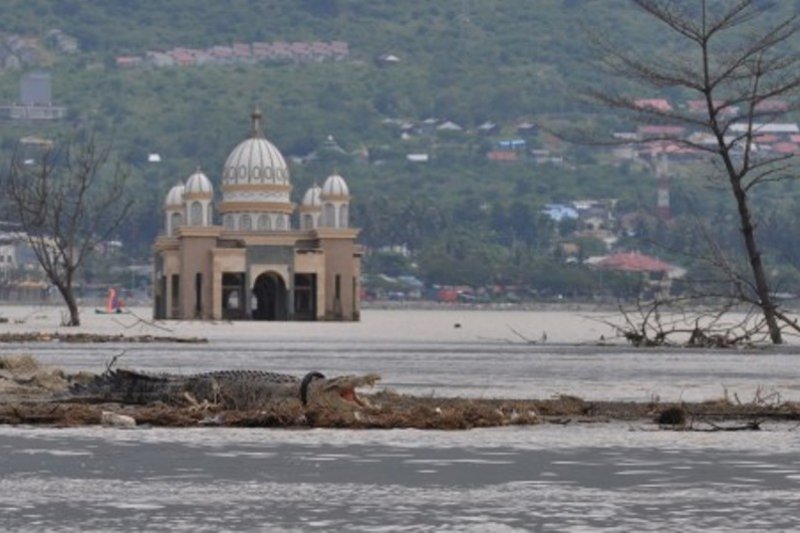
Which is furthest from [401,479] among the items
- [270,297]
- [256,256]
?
[270,297]

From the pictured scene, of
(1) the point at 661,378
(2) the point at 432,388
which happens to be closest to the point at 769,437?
(2) the point at 432,388

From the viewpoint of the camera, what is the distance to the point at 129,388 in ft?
90.8

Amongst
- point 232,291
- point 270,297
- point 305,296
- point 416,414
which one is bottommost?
point 416,414

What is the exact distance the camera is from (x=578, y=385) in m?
35.6

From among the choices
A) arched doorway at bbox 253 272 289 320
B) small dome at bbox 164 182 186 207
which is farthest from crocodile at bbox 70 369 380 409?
small dome at bbox 164 182 186 207

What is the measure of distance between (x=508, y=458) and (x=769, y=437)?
131 inches

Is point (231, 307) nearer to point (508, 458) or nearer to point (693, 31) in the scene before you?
point (693, 31)

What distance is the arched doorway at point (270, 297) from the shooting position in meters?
123

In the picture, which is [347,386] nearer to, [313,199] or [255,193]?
[255,193]

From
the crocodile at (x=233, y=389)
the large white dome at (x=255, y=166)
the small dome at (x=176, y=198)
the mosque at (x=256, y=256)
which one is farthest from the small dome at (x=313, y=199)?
the crocodile at (x=233, y=389)

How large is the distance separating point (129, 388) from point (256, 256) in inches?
3677

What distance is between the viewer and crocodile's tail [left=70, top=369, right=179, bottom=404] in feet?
89.4

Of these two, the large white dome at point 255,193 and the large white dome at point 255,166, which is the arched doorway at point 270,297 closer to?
the large white dome at point 255,193

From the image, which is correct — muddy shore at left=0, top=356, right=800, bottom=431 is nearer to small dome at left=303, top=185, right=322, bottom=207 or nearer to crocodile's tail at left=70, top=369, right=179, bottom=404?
crocodile's tail at left=70, top=369, right=179, bottom=404
